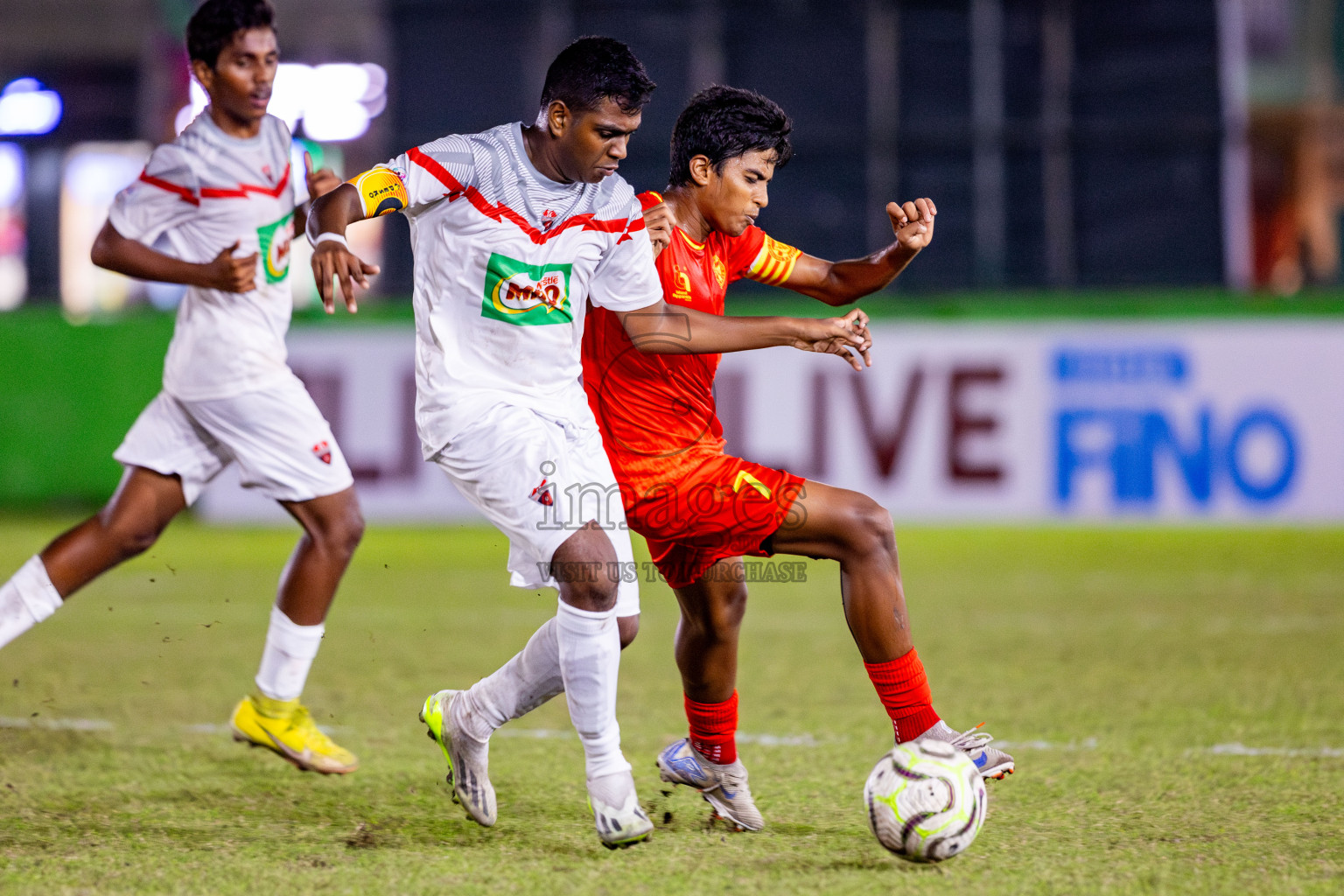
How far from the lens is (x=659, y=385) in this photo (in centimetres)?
347

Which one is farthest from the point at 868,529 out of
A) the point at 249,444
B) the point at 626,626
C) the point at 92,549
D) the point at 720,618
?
the point at 92,549

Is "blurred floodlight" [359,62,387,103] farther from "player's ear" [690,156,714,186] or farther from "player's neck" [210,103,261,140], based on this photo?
"player's ear" [690,156,714,186]

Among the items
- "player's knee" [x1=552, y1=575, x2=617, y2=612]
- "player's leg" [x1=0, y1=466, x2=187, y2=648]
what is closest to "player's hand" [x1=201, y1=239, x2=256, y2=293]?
"player's leg" [x1=0, y1=466, x2=187, y2=648]

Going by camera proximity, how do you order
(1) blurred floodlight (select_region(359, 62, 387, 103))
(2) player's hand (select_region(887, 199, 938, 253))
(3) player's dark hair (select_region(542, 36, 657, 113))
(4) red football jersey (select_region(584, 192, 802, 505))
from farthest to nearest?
(1) blurred floodlight (select_region(359, 62, 387, 103)) → (2) player's hand (select_region(887, 199, 938, 253)) → (4) red football jersey (select_region(584, 192, 802, 505)) → (3) player's dark hair (select_region(542, 36, 657, 113))

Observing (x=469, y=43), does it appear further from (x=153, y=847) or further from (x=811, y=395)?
(x=153, y=847)

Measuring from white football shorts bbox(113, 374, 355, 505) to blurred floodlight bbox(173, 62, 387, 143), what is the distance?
11.0 metres

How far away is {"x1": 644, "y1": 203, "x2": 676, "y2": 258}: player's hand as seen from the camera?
337 centimetres

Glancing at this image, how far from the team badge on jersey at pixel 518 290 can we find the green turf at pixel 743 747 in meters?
1.20

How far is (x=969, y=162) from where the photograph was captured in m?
13.1

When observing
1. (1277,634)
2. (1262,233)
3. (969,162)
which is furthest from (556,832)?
(1262,233)

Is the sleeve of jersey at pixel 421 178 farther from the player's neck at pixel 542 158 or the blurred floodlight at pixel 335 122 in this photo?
the blurred floodlight at pixel 335 122

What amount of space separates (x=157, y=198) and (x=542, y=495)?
1.66 m

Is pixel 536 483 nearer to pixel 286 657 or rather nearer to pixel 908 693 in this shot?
pixel 908 693

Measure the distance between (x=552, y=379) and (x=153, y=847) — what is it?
1379mm
